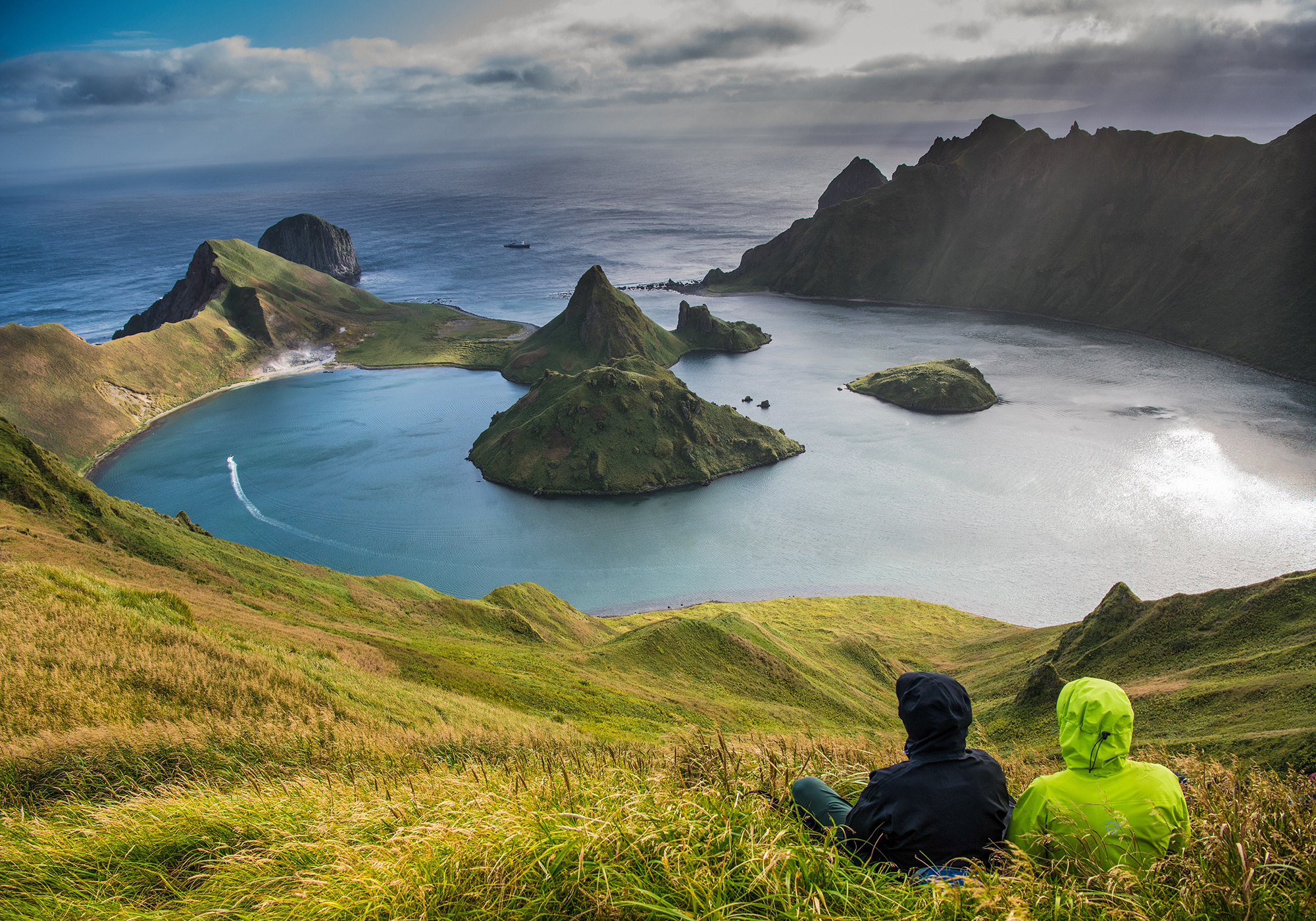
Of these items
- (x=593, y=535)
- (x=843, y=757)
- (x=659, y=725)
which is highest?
(x=843, y=757)

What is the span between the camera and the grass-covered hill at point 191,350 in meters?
119

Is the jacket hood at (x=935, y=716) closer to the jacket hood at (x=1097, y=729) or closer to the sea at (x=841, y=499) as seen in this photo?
the jacket hood at (x=1097, y=729)

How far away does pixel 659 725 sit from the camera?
30547 mm

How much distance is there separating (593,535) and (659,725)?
59619 millimetres

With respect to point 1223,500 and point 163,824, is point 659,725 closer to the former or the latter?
point 163,824

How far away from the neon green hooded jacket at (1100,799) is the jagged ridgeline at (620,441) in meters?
92.4

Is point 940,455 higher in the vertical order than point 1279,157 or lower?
lower

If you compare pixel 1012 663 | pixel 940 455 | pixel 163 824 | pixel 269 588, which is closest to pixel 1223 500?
pixel 940 455

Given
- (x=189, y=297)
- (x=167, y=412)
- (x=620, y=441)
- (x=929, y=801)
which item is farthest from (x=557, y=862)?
(x=189, y=297)

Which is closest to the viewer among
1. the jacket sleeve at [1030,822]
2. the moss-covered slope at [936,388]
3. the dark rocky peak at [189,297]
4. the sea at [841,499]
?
the jacket sleeve at [1030,822]

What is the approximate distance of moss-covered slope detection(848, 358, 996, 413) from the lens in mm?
126938

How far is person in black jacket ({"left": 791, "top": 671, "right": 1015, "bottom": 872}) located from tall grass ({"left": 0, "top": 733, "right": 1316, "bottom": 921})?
50 centimetres

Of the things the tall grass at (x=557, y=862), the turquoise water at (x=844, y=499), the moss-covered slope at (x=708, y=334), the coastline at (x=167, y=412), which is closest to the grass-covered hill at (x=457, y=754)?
the tall grass at (x=557, y=862)

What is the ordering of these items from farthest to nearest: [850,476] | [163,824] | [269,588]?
[850,476]
[269,588]
[163,824]
